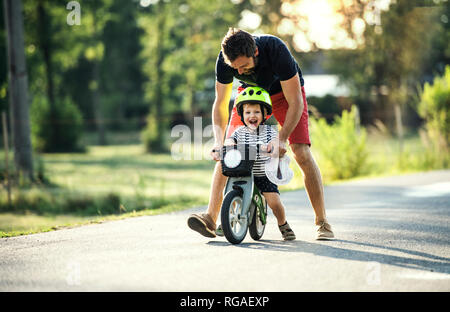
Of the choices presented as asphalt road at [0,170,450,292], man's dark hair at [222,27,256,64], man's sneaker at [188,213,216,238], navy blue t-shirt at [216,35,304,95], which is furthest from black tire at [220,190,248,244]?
man's dark hair at [222,27,256,64]

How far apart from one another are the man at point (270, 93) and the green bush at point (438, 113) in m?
10.5

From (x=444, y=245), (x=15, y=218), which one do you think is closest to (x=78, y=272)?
(x=444, y=245)

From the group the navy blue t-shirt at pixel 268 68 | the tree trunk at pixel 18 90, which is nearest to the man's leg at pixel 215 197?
the navy blue t-shirt at pixel 268 68

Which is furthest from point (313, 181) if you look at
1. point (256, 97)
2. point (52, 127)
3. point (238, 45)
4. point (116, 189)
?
point (52, 127)

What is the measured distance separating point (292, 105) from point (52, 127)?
970 inches

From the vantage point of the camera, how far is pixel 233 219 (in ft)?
17.1

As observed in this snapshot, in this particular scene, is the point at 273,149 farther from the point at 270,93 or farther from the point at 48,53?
the point at 48,53

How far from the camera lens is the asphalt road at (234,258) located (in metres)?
4.04

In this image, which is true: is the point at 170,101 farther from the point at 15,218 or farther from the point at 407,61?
the point at 15,218

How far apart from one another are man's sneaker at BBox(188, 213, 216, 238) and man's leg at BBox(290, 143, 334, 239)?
910 millimetres

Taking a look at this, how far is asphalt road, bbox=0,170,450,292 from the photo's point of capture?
4.04 meters

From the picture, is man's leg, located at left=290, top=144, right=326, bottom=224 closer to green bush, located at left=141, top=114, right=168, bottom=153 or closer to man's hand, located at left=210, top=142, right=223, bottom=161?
man's hand, located at left=210, top=142, right=223, bottom=161

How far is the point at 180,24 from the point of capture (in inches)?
1786

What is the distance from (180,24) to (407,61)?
16143 millimetres
